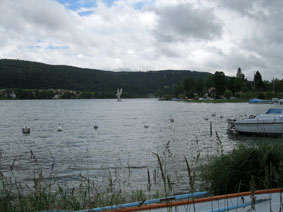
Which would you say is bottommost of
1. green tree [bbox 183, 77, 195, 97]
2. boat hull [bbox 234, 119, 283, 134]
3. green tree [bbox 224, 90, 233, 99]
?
boat hull [bbox 234, 119, 283, 134]

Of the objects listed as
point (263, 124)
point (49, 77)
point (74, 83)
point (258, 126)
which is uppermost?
point (49, 77)

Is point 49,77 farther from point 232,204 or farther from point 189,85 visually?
point 232,204

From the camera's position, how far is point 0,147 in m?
17.8

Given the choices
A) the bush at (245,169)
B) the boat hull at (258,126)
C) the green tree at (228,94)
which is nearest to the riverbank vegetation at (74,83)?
the green tree at (228,94)

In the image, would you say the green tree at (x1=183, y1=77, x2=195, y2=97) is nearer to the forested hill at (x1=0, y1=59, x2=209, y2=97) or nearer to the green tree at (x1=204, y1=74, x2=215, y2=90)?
the green tree at (x1=204, y1=74, x2=215, y2=90)

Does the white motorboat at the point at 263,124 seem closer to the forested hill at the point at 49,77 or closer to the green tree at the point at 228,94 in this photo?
the green tree at the point at 228,94

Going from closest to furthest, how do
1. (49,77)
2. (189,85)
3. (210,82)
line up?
1. (210,82)
2. (189,85)
3. (49,77)

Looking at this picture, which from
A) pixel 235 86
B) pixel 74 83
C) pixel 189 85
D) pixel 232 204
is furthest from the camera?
pixel 74 83

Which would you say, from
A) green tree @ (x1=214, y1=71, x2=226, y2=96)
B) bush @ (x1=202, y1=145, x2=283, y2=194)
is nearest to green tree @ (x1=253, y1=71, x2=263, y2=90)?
green tree @ (x1=214, y1=71, x2=226, y2=96)

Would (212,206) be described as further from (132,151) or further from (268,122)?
(268,122)

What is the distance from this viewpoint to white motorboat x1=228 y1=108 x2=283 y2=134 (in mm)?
19078

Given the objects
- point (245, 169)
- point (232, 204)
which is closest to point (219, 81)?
point (245, 169)

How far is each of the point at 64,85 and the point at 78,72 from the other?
42.7ft

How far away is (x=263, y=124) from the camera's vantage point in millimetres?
19344
